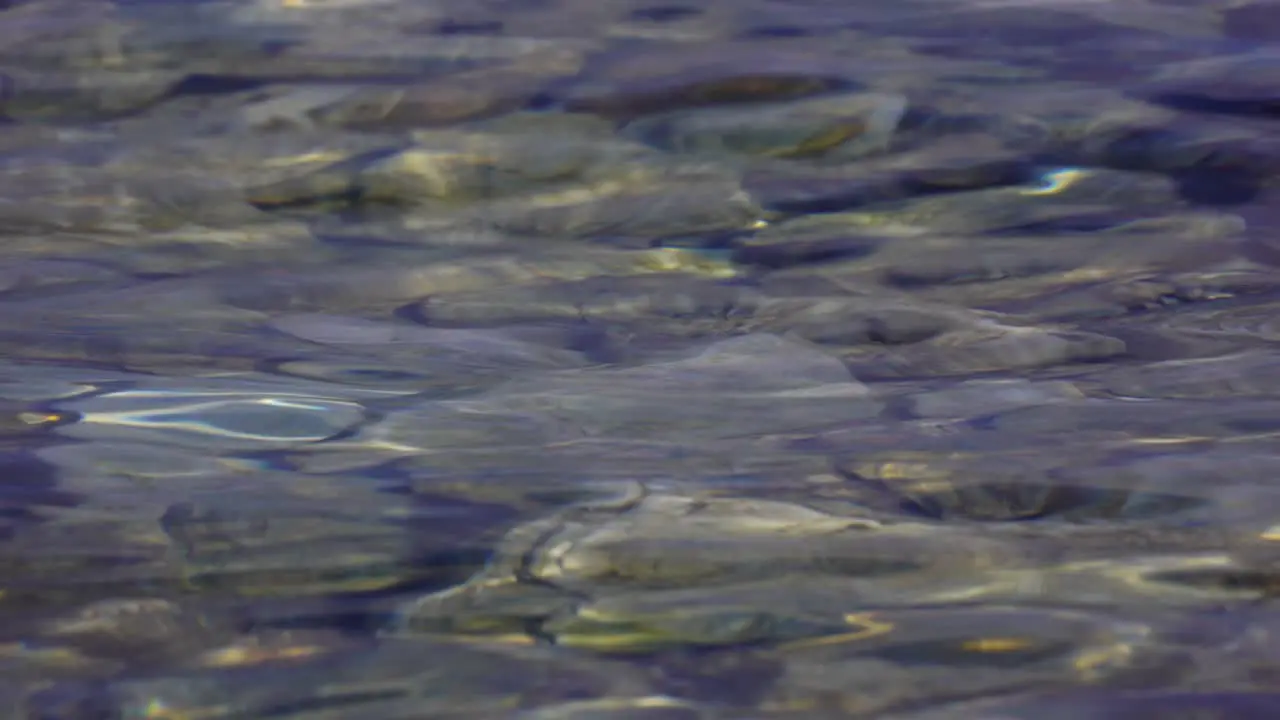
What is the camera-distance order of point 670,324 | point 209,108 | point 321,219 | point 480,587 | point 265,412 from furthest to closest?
point 209,108 < point 321,219 < point 670,324 < point 265,412 < point 480,587

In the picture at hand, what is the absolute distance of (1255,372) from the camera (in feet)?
5.48

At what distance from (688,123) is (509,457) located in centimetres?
115

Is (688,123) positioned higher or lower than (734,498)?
higher

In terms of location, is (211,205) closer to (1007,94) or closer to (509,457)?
(509,457)

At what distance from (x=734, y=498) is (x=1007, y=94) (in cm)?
141

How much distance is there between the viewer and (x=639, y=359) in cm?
181

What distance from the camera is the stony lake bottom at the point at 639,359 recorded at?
3.65ft

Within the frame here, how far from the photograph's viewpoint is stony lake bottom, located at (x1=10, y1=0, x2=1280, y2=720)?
1.11m

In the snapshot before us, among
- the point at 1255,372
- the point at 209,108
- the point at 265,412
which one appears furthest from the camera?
the point at 209,108

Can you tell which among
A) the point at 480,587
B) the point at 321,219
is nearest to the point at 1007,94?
the point at 321,219

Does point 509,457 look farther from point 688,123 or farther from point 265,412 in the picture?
point 688,123

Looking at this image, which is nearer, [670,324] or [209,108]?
[670,324]

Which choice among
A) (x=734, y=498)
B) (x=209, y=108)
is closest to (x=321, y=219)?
(x=209, y=108)

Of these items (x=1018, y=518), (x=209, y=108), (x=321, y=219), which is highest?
(x=209, y=108)
